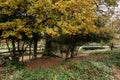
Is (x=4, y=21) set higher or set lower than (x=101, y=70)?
higher

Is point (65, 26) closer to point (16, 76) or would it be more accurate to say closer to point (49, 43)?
point (16, 76)

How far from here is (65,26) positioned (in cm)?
1046

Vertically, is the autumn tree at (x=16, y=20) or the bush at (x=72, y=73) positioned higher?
the autumn tree at (x=16, y=20)

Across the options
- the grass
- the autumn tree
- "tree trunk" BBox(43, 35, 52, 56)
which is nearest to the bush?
the grass

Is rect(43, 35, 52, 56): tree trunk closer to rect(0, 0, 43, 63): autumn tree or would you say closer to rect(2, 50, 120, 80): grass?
rect(2, 50, 120, 80): grass

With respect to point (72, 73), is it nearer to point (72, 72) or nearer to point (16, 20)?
point (72, 72)

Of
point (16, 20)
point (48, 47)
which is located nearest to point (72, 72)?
point (16, 20)

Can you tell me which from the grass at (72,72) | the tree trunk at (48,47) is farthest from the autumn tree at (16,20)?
the tree trunk at (48,47)

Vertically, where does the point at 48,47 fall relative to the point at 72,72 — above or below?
above

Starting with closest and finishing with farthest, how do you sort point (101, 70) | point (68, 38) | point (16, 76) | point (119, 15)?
point (16, 76)
point (101, 70)
point (68, 38)
point (119, 15)

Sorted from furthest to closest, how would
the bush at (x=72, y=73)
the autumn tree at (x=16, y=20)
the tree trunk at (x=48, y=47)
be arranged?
the tree trunk at (x=48, y=47) < the autumn tree at (x=16, y=20) < the bush at (x=72, y=73)

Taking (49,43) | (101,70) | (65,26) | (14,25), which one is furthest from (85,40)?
(14,25)

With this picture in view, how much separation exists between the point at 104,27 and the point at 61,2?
665 cm

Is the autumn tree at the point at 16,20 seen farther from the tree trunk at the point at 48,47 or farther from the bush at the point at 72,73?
the tree trunk at the point at 48,47
